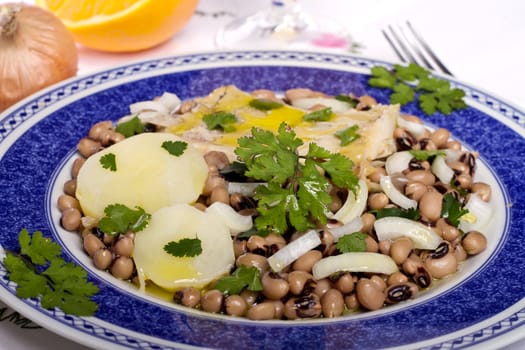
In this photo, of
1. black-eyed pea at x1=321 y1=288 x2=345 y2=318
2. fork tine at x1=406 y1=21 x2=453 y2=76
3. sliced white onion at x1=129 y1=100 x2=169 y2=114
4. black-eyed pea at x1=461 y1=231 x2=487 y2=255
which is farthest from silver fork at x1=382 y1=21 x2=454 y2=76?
black-eyed pea at x1=321 y1=288 x2=345 y2=318

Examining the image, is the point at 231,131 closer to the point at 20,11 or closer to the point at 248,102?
the point at 248,102

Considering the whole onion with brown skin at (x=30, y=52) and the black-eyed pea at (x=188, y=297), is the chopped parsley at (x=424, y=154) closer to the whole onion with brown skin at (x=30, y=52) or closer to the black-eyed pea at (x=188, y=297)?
the black-eyed pea at (x=188, y=297)

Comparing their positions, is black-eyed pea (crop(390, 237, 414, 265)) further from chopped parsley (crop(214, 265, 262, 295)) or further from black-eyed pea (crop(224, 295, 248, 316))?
black-eyed pea (crop(224, 295, 248, 316))

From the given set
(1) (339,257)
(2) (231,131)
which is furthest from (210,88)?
(1) (339,257)

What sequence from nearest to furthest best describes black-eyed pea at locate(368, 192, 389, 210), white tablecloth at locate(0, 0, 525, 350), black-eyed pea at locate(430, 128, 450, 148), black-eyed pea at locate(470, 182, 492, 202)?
black-eyed pea at locate(368, 192, 389, 210) → black-eyed pea at locate(470, 182, 492, 202) → black-eyed pea at locate(430, 128, 450, 148) → white tablecloth at locate(0, 0, 525, 350)

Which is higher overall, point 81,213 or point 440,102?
point 440,102

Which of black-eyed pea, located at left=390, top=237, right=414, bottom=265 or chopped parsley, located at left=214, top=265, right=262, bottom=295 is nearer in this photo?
chopped parsley, located at left=214, top=265, right=262, bottom=295

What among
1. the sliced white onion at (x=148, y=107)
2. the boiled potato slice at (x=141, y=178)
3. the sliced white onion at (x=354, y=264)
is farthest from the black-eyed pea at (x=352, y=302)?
the sliced white onion at (x=148, y=107)
